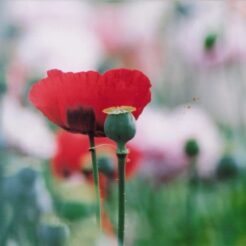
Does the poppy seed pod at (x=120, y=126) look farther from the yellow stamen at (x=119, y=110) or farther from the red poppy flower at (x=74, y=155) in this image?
the red poppy flower at (x=74, y=155)

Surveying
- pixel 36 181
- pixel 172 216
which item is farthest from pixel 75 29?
pixel 36 181

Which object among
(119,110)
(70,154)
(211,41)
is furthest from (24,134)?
(119,110)

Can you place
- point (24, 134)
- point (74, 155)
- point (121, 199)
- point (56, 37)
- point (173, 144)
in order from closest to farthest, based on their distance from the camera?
point (121, 199)
point (74, 155)
point (24, 134)
point (173, 144)
point (56, 37)

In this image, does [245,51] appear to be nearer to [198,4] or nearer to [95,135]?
[198,4]

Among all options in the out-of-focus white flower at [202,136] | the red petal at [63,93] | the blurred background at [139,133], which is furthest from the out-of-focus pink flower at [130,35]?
the red petal at [63,93]

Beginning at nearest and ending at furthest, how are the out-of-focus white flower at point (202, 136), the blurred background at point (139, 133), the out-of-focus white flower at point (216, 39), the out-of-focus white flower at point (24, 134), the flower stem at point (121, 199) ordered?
the flower stem at point (121, 199) < the blurred background at point (139, 133) < the out-of-focus white flower at point (24, 134) < the out-of-focus white flower at point (202, 136) < the out-of-focus white flower at point (216, 39)

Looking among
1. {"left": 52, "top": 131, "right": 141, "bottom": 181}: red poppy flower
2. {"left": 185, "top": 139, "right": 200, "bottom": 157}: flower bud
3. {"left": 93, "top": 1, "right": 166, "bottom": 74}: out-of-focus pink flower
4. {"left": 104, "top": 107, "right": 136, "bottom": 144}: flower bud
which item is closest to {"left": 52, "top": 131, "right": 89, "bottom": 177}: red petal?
{"left": 52, "top": 131, "right": 141, "bottom": 181}: red poppy flower

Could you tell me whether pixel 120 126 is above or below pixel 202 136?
above

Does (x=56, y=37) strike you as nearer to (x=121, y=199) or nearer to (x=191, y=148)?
(x=191, y=148)

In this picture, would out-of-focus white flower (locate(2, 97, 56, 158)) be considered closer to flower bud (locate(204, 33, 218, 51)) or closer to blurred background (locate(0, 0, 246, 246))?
blurred background (locate(0, 0, 246, 246))
